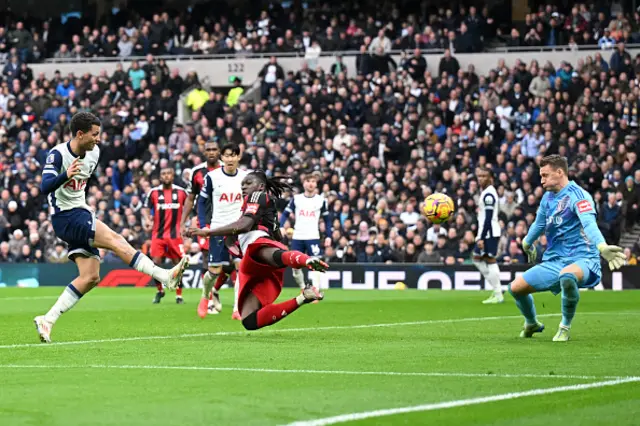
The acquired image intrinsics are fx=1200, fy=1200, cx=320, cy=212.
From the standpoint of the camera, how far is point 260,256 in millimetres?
12430

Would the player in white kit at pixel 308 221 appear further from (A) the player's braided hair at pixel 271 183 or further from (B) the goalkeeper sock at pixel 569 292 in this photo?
(B) the goalkeeper sock at pixel 569 292

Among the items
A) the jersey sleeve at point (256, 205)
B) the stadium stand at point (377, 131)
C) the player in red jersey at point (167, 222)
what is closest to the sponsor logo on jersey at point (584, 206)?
the jersey sleeve at point (256, 205)

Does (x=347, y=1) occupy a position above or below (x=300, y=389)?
above

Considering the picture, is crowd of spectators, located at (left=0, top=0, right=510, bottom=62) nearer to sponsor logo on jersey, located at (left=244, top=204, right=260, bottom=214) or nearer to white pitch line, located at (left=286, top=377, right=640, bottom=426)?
sponsor logo on jersey, located at (left=244, top=204, right=260, bottom=214)

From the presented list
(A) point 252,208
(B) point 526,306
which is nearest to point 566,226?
(B) point 526,306

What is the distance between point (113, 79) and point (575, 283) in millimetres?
27338

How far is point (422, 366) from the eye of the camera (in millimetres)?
9695

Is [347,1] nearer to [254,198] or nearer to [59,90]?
[59,90]

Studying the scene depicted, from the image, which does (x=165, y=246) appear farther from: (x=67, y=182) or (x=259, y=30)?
(x=259, y=30)

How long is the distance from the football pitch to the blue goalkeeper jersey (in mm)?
916

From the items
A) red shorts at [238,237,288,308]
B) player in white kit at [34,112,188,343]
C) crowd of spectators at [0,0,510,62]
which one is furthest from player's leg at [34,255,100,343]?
crowd of spectators at [0,0,510,62]

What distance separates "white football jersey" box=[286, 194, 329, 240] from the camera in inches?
901

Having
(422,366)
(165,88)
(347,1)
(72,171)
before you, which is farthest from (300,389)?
(347,1)

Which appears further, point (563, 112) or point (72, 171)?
point (563, 112)
